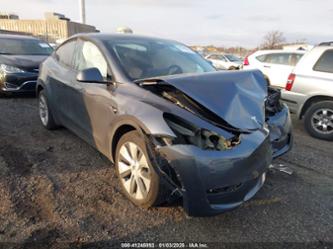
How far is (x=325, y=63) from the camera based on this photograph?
6059 millimetres

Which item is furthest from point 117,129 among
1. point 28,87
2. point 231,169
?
point 28,87

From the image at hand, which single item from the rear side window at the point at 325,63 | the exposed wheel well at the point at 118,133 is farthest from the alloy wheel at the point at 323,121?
the exposed wheel well at the point at 118,133

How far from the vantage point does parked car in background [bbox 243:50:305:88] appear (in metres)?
8.90

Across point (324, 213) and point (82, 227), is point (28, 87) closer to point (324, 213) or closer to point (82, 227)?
point (82, 227)

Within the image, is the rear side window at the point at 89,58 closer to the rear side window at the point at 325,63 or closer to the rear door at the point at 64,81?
the rear door at the point at 64,81

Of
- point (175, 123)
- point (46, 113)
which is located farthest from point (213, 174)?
point (46, 113)

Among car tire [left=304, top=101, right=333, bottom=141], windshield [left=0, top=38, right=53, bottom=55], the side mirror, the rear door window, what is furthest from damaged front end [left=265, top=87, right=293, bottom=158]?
windshield [left=0, top=38, right=53, bottom=55]

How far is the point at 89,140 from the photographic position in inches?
160

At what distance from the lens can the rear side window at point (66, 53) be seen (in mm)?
4684

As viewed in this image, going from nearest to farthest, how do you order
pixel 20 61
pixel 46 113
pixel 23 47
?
pixel 46 113
pixel 20 61
pixel 23 47

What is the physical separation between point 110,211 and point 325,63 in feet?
16.4

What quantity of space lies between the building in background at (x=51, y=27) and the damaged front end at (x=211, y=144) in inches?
1126

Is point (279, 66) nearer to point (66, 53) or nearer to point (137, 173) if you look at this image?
point (66, 53)

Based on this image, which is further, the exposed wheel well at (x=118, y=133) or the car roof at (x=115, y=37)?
the car roof at (x=115, y=37)
